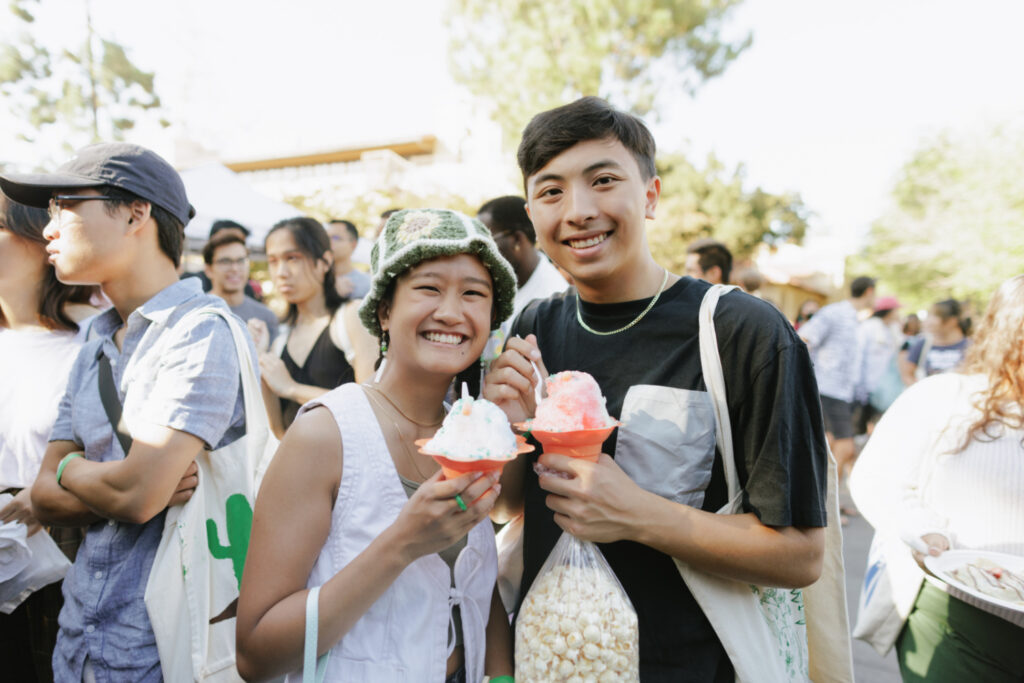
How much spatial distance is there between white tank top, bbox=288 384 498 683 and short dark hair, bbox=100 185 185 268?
1.22 metres

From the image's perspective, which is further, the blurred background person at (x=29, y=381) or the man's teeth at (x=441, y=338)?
the blurred background person at (x=29, y=381)

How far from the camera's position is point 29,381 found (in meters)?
2.60

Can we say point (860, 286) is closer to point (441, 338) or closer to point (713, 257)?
point (713, 257)

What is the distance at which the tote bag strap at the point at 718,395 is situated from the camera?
1606 millimetres

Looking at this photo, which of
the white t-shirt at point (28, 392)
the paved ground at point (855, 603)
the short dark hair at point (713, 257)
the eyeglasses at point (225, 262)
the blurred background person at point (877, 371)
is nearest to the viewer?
the white t-shirt at point (28, 392)

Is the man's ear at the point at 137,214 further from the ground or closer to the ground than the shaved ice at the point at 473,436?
further from the ground

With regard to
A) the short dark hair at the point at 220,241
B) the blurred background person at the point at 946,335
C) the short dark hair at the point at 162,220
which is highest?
the short dark hair at the point at 162,220

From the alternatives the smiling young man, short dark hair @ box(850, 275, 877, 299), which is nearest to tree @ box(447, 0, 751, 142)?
Result: short dark hair @ box(850, 275, 877, 299)

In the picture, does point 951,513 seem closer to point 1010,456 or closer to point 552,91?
point 1010,456

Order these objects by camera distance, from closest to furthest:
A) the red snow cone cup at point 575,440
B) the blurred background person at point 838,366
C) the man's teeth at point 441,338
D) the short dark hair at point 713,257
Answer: the red snow cone cup at point 575,440 < the man's teeth at point 441,338 < the short dark hair at point 713,257 < the blurred background person at point 838,366

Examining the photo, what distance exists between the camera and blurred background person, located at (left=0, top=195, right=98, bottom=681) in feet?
8.22

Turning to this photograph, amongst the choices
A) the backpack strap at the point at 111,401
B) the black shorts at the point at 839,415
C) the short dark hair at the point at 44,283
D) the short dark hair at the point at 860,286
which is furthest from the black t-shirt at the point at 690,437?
the short dark hair at the point at 860,286

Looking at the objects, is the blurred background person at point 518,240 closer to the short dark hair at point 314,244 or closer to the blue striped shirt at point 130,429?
the short dark hair at point 314,244

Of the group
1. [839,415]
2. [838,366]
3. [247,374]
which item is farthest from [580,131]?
[839,415]
